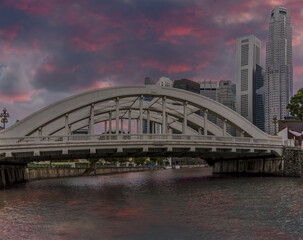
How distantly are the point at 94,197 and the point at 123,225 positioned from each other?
1287 cm

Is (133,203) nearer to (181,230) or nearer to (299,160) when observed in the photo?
(181,230)

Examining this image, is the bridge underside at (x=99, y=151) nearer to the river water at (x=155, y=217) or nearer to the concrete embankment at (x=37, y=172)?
the concrete embankment at (x=37, y=172)

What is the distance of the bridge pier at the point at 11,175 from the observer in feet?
133

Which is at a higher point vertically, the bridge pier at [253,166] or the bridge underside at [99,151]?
the bridge underside at [99,151]

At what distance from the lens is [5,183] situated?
137 feet

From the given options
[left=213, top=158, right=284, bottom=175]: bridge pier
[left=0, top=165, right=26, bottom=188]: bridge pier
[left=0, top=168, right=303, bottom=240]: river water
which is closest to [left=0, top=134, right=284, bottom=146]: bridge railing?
[left=213, top=158, right=284, bottom=175]: bridge pier

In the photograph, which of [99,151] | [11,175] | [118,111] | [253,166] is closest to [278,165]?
[253,166]

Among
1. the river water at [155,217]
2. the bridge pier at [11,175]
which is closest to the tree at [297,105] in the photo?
the river water at [155,217]

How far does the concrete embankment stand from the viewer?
4272 cm

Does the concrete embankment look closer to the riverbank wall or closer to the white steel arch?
the white steel arch

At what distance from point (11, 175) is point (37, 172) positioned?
19725mm

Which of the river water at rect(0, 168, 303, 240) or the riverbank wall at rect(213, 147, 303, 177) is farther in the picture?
the riverbank wall at rect(213, 147, 303, 177)

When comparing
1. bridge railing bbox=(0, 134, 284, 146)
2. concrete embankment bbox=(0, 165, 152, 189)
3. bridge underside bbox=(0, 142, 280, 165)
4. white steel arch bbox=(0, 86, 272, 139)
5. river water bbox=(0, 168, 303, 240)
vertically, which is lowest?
concrete embankment bbox=(0, 165, 152, 189)

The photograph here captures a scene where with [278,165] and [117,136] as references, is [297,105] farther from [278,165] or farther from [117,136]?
[117,136]
